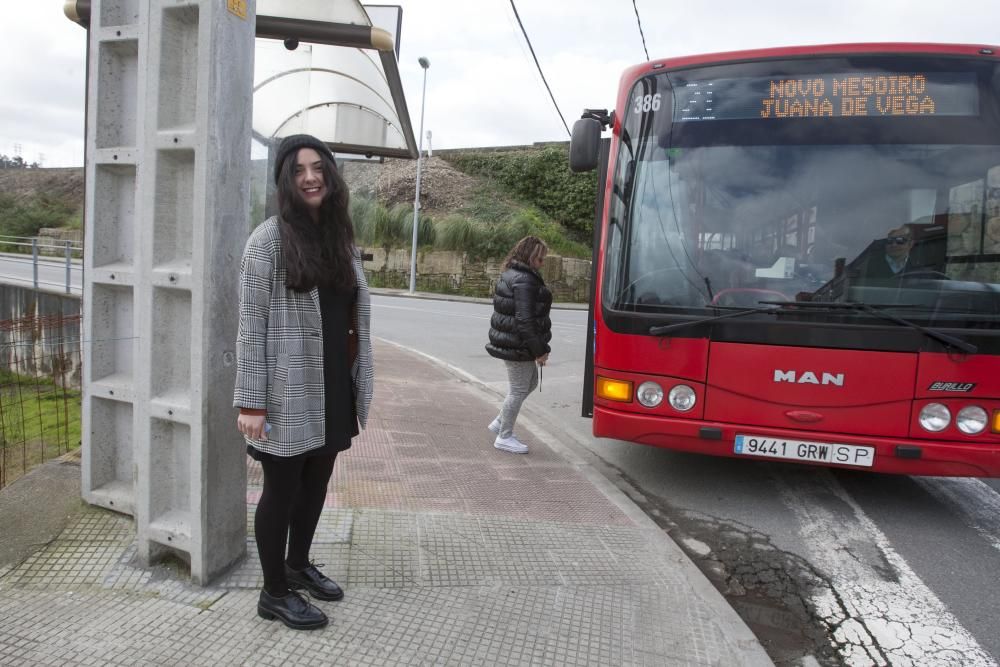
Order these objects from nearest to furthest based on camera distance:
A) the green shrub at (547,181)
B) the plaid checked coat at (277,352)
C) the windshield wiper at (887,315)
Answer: the plaid checked coat at (277,352) < the windshield wiper at (887,315) < the green shrub at (547,181)

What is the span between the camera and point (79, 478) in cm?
362

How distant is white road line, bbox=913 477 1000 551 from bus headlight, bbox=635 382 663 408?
200cm

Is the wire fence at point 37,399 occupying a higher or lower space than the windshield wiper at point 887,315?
lower

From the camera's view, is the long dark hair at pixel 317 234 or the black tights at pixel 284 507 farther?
the black tights at pixel 284 507

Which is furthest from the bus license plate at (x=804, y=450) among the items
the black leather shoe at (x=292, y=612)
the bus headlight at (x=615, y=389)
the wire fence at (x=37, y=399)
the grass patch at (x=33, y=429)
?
the grass patch at (x=33, y=429)

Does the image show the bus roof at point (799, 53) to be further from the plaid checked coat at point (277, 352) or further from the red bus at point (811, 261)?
the plaid checked coat at point (277, 352)

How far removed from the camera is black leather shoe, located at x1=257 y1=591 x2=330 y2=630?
2525 millimetres

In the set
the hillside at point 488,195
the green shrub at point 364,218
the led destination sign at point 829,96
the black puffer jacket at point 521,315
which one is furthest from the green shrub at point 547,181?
the led destination sign at point 829,96

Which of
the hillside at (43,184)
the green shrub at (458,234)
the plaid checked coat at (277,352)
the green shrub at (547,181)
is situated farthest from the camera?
the hillside at (43,184)

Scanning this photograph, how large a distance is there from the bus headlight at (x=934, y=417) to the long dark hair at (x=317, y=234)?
3282mm

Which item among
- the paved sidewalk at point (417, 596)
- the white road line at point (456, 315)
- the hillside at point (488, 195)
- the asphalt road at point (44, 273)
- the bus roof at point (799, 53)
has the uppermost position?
the hillside at point (488, 195)

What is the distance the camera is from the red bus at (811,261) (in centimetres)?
389

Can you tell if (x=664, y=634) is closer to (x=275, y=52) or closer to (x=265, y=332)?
(x=265, y=332)

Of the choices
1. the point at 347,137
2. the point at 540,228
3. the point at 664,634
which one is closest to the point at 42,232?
the point at 540,228
